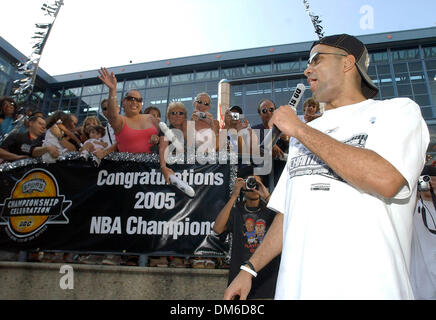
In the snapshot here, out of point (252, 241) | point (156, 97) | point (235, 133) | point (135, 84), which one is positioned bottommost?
point (252, 241)

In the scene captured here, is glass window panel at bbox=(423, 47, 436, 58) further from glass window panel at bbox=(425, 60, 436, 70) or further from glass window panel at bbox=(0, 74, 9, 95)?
glass window panel at bbox=(0, 74, 9, 95)

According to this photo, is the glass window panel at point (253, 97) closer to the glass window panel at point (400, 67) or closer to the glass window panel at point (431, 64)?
the glass window panel at point (400, 67)

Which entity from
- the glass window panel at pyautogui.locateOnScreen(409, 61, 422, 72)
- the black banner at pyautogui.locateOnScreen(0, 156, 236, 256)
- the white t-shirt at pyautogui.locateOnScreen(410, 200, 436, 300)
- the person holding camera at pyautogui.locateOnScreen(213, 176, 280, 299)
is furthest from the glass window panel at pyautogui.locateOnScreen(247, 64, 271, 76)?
the person holding camera at pyautogui.locateOnScreen(213, 176, 280, 299)

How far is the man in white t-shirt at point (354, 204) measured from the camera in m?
1.30

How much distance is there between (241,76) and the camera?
20.9 meters

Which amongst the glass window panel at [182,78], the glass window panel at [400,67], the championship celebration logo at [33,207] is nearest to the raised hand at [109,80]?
the championship celebration logo at [33,207]

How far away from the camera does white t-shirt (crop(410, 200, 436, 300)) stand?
3.69m

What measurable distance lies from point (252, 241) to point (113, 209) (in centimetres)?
214

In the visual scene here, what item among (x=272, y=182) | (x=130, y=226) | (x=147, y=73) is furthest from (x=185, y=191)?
(x=147, y=73)

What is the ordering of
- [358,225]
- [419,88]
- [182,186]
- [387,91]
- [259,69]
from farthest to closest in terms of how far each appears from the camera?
[259,69] < [387,91] < [419,88] < [182,186] < [358,225]

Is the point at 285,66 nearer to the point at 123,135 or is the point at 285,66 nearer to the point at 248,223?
the point at 123,135

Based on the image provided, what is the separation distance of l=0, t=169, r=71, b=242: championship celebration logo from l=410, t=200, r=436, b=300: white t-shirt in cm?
486

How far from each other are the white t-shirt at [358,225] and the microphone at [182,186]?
2850 millimetres

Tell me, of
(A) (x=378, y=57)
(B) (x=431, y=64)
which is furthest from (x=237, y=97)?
(B) (x=431, y=64)
